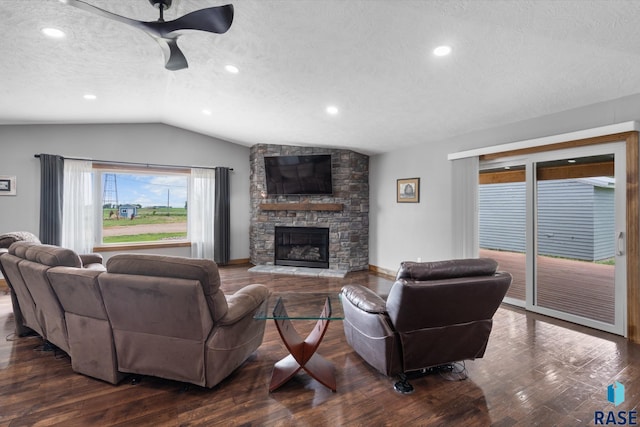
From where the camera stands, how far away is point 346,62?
290cm

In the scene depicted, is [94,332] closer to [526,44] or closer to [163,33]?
[163,33]

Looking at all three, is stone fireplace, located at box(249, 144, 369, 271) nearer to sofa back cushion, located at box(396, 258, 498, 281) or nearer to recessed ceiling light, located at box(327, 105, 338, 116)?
recessed ceiling light, located at box(327, 105, 338, 116)

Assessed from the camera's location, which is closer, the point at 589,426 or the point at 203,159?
the point at 589,426

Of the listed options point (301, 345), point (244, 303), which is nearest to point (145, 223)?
point (244, 303)

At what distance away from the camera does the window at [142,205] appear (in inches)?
231

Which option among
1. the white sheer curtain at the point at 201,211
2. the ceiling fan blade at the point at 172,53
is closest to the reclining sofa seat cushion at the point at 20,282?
the ceiling fan blade at the point at 172,53

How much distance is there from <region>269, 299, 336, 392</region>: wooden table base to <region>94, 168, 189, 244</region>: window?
199 inches

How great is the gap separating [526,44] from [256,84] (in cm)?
271

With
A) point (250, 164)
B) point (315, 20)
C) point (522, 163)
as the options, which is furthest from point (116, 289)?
point (250, 164)

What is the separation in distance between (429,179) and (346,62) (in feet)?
9.26

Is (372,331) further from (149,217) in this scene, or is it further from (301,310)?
(149,217)

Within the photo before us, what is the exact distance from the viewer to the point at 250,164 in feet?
22.9

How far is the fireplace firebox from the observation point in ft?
20.6

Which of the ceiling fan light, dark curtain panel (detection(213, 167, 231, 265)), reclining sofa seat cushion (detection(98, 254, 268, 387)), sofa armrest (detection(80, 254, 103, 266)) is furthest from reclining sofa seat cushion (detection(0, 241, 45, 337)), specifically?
dark curtain panel (detection(213, 167, 231, 265))
